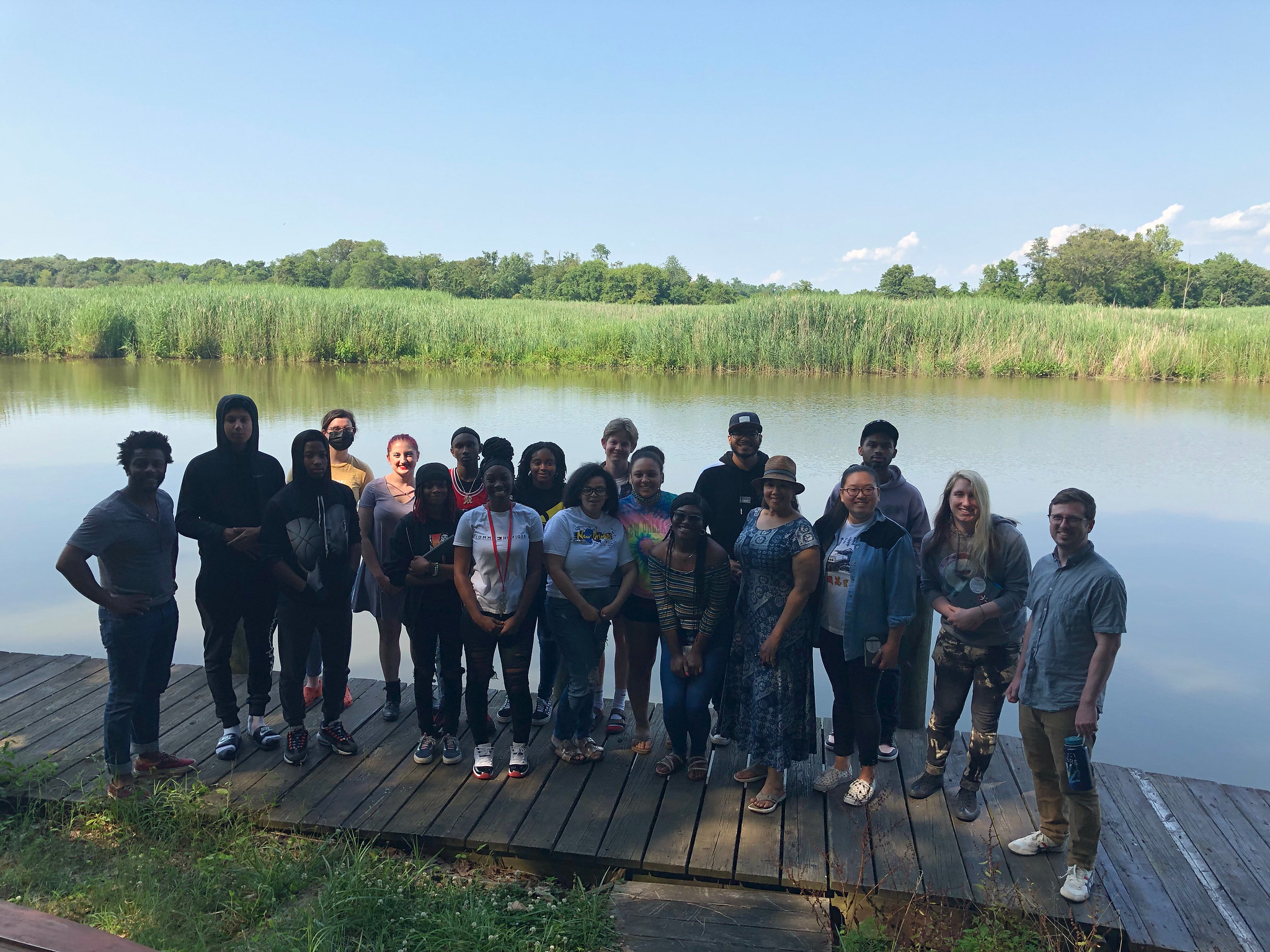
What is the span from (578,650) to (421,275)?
2508 inches

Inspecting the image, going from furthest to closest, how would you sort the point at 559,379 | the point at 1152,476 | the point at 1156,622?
1. the point at 559,379
2. the point at 1152,476
3. the point at 1156,622

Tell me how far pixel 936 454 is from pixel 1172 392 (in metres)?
8.20

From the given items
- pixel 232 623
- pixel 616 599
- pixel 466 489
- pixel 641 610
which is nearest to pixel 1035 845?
pixel 641 610

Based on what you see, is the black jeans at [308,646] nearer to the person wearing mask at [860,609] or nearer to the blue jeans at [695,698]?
the blue jeans at [695,698]

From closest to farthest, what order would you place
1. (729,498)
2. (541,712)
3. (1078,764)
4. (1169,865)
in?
1. (1078,764)
2. (1169,865)
3. (729,498)
4. (541,712)

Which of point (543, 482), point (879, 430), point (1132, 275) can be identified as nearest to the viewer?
point (879, 430)

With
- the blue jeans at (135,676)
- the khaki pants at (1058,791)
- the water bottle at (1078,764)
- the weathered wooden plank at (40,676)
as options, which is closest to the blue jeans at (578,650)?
the blue jeans at (135,676)

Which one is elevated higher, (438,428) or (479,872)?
(438,428)

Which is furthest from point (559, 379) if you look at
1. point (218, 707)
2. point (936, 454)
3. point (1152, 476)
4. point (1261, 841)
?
point (1261, 841)

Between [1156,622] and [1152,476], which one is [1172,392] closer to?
[1152,476]

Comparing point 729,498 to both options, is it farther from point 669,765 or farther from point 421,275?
point 421,275

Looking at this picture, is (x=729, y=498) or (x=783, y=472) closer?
(x=783, y=472)

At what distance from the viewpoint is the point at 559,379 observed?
57.8ft

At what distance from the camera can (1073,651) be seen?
3.11 m
